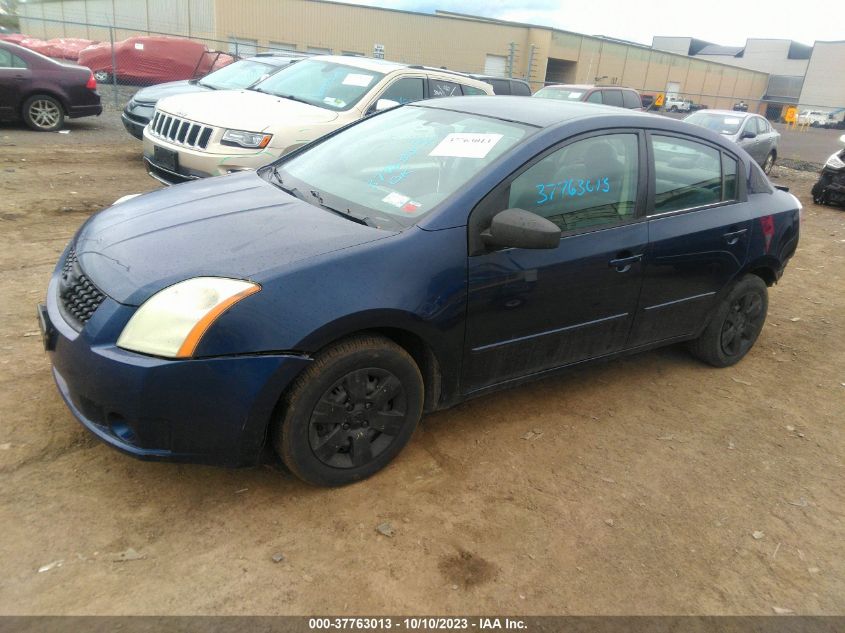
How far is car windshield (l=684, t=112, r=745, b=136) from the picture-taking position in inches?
538

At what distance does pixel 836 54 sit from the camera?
2331 inches

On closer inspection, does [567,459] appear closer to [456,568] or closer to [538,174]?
[456,568]

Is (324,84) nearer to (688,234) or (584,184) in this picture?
(584,184)

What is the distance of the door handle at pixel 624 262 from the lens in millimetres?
3443

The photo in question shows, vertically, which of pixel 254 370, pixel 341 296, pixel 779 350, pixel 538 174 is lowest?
pixel 779 350

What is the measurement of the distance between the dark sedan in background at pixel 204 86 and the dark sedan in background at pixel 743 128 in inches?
337

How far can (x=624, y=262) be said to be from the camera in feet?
11.5

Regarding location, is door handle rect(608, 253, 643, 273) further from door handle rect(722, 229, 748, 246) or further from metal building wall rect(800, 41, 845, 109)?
metal building wall rect(800, 41, 845, 109)

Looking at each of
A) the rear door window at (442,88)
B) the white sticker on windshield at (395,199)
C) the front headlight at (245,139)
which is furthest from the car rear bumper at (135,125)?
the white sticker on windshield at (395,199)

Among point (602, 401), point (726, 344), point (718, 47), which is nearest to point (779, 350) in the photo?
point (726, 344)

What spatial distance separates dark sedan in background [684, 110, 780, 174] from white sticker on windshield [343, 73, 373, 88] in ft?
28.4

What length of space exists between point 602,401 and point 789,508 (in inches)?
45.4

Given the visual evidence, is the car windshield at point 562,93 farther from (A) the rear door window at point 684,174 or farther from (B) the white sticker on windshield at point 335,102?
(A) the rear door window at point 684,174

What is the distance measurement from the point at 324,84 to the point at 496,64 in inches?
1529
